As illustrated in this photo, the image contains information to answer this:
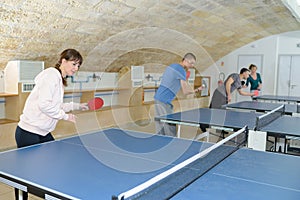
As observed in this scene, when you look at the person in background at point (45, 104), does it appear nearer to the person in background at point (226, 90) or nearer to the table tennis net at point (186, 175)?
the table tennis net at point (186, 175)

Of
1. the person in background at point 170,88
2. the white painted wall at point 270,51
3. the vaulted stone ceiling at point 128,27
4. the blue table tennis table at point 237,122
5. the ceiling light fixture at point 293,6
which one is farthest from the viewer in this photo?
the white painted wall at point 270,51

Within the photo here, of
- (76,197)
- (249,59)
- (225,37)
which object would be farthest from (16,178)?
(249,59)

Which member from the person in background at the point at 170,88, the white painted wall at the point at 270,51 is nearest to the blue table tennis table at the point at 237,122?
the person in background at the point at 170,88

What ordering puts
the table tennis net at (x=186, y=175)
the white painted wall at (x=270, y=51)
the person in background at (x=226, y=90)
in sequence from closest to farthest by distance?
1. the table tennis net at (x=186, y=175)
2. the person in background at (x=226, y=90)
3. the white painted wall at (x=270, y=51)

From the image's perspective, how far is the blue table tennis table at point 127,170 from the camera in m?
1.50

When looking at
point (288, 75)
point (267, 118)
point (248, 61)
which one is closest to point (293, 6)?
point (267, 118)

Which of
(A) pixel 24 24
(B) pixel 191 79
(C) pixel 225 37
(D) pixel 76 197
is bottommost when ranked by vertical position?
(D) pixel 76 197

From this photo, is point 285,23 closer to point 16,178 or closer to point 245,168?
point 245,168

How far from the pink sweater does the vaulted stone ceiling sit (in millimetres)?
1580

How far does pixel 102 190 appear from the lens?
150 cm

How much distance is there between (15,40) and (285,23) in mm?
6534

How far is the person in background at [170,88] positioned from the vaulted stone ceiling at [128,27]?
129 cm

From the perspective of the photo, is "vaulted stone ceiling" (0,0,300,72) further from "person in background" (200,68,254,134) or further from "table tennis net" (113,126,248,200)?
"table tennis net" (113,126,248,200)

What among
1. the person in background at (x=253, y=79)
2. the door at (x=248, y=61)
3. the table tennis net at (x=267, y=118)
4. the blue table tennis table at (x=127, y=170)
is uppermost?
the door at (x=248, y=61)
